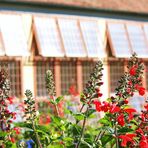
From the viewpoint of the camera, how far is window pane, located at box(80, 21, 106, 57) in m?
15.5

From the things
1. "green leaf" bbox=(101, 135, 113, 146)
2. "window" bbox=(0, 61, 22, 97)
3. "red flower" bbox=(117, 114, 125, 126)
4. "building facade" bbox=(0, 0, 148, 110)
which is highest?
"building facade" bbox=(0, 0, 148, 110)

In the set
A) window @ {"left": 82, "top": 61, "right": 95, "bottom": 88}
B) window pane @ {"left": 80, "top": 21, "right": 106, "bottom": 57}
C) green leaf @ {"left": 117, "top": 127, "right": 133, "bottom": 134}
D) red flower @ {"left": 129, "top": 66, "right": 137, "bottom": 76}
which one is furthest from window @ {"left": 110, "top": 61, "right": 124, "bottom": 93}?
red flower @ {"left": 129, "top": 66, "right": 137, "bottom": 76}

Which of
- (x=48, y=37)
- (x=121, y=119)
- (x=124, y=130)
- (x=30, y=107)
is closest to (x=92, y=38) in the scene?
(x=48, y=37)

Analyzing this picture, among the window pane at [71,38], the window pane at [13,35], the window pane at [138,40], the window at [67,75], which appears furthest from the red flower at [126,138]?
the window pane at [138,40]

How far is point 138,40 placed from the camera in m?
16.9

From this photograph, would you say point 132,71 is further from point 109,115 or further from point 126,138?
point 126,138

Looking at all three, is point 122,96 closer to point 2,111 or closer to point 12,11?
point 2,111

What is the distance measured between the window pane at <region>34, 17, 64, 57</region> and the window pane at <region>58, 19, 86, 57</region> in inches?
7.3

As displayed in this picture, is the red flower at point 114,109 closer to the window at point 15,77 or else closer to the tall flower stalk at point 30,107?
the tall flower stalk at point 30,107

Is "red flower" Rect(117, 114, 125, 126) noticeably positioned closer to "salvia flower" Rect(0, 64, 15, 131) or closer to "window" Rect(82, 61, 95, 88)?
"salvia flower" Rect(0, 64, 15, 131)

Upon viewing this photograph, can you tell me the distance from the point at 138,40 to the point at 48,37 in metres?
3.29

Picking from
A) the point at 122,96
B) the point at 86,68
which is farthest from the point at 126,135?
the point at 86,68

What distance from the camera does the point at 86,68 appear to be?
15.6 metres

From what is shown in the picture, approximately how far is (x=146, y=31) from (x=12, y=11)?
453 centimetres
